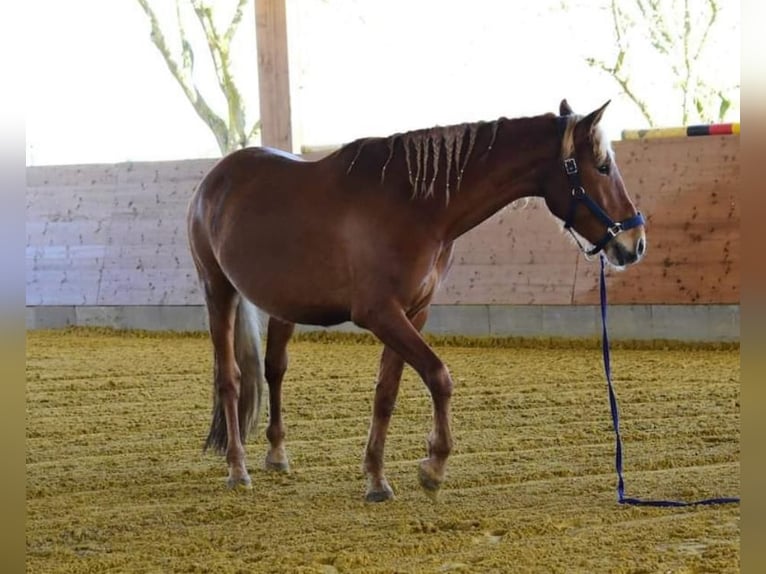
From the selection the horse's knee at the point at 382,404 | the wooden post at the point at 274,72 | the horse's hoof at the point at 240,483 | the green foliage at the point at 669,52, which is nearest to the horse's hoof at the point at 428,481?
the horse's knee at the point at 382,404

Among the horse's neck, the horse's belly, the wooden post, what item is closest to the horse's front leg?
the horse's belly

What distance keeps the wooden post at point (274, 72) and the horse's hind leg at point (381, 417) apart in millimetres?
5906

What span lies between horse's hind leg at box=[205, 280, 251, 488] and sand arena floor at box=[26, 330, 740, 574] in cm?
18

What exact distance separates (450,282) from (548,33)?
3924 millimetres

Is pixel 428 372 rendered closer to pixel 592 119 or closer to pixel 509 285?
pixel 592 119

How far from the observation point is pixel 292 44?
30.9 ft

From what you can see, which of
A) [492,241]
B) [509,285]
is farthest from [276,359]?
[492,241]

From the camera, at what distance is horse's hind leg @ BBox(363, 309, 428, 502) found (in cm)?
359

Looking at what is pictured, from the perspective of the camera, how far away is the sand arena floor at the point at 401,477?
9.24 feet

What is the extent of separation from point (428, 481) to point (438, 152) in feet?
3.97

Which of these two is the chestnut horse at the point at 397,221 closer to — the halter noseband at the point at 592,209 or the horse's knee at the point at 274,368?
the halter noseband at the point at 592,209

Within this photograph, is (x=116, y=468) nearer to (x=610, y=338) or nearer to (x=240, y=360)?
(x=240, y=360)

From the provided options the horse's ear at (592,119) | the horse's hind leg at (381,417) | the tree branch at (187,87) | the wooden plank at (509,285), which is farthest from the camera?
the tree branch at (187,87)

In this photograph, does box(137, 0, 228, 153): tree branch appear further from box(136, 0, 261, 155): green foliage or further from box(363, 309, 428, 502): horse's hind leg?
box(363, 309, 428, 502): horse's hind leg
